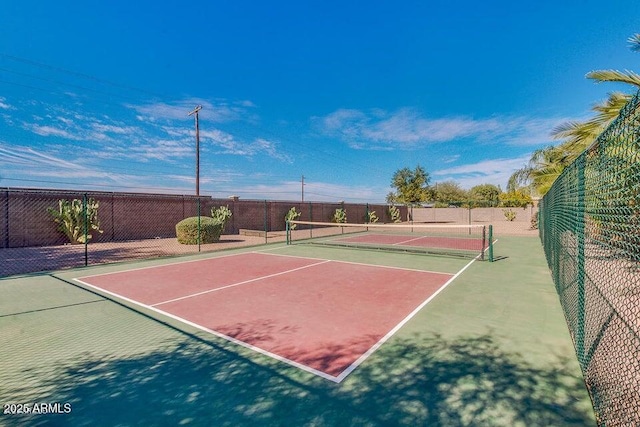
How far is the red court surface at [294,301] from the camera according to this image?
3957mm

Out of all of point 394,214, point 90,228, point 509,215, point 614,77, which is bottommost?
point 90,228

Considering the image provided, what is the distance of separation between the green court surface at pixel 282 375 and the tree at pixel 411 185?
4379cm

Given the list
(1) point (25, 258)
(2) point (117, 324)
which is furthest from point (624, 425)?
(1) point (25, 258)

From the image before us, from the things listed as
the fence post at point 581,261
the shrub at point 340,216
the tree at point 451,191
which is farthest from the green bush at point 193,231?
the tree at point 451,191

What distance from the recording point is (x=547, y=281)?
7449 mm

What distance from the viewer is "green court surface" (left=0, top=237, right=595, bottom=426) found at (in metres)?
2.65

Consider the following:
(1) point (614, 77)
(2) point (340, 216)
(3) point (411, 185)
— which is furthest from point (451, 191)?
(1) point (614, 77)

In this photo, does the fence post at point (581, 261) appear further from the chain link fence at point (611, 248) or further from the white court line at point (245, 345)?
the white court line at point (245, 345)

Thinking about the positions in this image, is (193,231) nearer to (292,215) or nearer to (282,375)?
(292,215)

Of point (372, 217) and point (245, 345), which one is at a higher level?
point (372, 217)

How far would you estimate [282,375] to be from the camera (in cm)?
327

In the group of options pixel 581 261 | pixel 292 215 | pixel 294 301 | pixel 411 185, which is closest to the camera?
pixel 581 261

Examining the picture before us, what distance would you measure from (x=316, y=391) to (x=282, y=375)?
1.54 feet

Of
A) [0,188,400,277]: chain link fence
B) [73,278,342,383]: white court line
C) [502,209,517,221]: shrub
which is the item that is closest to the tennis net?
[0,188,400,277]: chain link fence
